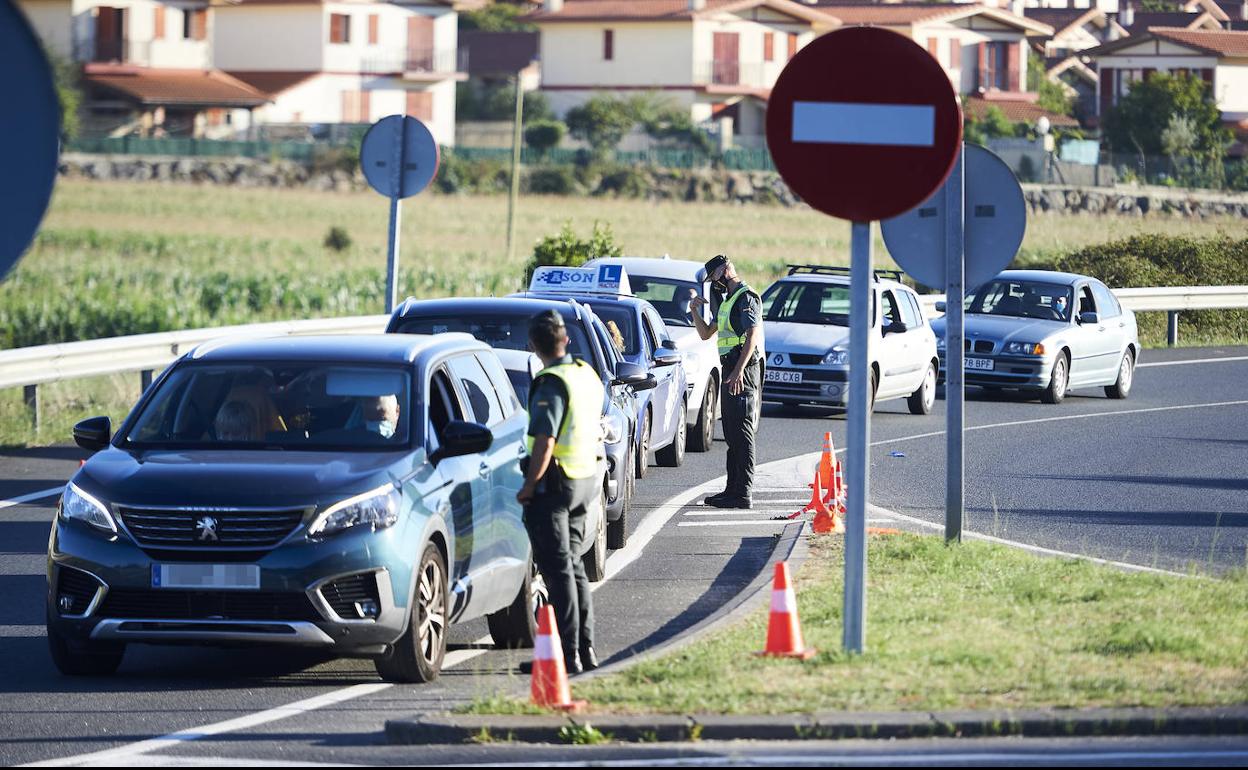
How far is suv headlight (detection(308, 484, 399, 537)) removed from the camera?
8984 mm

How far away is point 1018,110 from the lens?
100500mm

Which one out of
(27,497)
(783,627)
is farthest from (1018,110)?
(783,627)

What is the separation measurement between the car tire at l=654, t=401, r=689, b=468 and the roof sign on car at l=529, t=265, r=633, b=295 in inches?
51.1

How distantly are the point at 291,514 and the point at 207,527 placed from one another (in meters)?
0.37

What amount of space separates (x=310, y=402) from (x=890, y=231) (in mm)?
3880

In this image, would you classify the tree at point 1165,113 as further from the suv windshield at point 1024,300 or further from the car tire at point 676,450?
the car tire at point 676,450

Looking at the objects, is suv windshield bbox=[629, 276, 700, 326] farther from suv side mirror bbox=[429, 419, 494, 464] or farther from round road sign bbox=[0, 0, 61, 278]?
round road sign bbox=[0, 0, 61, 278]

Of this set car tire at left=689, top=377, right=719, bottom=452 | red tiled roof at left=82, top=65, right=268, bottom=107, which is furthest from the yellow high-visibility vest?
red tiled roof at left=82, top=65, right=268, bottom=107

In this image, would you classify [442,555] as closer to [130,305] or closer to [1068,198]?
[130,305]

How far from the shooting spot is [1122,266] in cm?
3722

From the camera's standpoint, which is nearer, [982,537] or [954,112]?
[954,112]

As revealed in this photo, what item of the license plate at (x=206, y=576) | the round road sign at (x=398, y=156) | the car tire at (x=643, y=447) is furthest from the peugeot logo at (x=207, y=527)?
the round road sign at (x=398, y=156)

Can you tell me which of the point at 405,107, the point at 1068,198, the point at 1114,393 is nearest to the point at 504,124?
the point at 405,107

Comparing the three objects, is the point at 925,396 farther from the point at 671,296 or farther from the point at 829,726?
the point at 829,726
